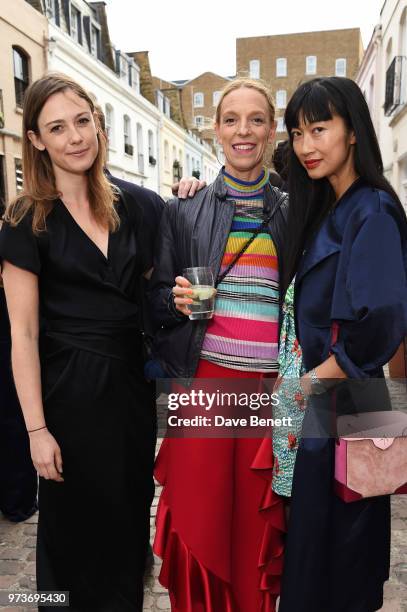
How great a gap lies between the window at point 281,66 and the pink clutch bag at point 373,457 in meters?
54.0

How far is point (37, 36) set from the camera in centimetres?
1573

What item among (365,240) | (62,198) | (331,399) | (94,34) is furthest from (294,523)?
(94,34)

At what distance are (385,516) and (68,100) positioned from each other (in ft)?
6.57

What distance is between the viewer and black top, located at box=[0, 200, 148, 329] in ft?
6.52

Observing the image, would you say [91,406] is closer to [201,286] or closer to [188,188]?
[201,286]

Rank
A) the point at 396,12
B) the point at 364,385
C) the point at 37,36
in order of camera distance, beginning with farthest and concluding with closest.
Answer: the point at 37,36, the point at 396,12, the point at 364,385

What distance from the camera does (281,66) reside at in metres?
50.0

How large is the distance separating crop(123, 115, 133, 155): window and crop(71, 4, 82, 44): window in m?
4.62

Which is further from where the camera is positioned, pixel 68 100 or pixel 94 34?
pixel 94 34

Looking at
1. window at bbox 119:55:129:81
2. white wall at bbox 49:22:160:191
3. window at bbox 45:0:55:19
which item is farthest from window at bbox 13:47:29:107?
window at bbox 119:55:129:81

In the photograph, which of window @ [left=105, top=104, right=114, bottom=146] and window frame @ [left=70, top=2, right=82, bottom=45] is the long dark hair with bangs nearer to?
window frame @ [left=70, top=2, right=82, bottom=45]

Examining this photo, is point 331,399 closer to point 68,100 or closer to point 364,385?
point 364,385

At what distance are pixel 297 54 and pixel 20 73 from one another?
136ft

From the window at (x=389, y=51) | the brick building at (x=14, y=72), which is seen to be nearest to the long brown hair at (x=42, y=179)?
the brick building at (x=14, y=72)
